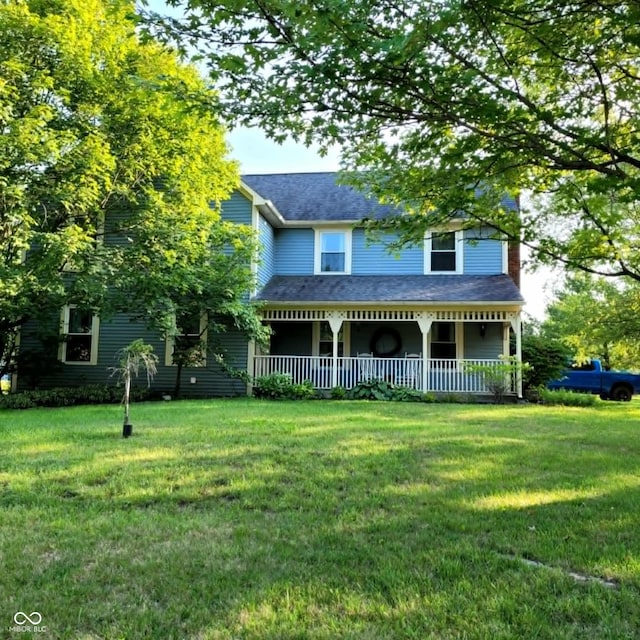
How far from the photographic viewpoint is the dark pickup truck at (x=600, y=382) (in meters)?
18.5

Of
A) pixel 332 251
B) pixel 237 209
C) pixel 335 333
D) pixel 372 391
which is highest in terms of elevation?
pixel 237 209

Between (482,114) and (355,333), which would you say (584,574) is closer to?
(482,114)

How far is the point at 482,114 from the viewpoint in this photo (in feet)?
12.1

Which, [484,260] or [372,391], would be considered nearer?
[372,391]

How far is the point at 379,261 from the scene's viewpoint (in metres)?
16.3

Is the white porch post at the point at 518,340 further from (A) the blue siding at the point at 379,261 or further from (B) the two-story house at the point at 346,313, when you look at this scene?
(A) the blue siding at the point at 379,261

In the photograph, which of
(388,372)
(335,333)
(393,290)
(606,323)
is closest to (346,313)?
(335,333)

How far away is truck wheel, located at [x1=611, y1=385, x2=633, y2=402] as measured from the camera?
18484 millimetres

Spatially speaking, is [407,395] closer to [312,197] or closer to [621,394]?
[312,197]

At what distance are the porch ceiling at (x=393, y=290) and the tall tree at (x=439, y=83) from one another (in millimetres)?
9048

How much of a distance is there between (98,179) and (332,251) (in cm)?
737

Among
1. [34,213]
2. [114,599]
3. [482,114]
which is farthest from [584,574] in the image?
[34,213]

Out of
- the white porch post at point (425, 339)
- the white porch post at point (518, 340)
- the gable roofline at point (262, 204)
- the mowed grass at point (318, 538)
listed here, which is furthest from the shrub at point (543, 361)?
the mowed grass at point (318, 538)

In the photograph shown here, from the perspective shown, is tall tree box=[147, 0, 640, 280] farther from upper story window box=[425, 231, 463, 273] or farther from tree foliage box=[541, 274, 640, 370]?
upper story window box=[425, 231, 463, 273]
